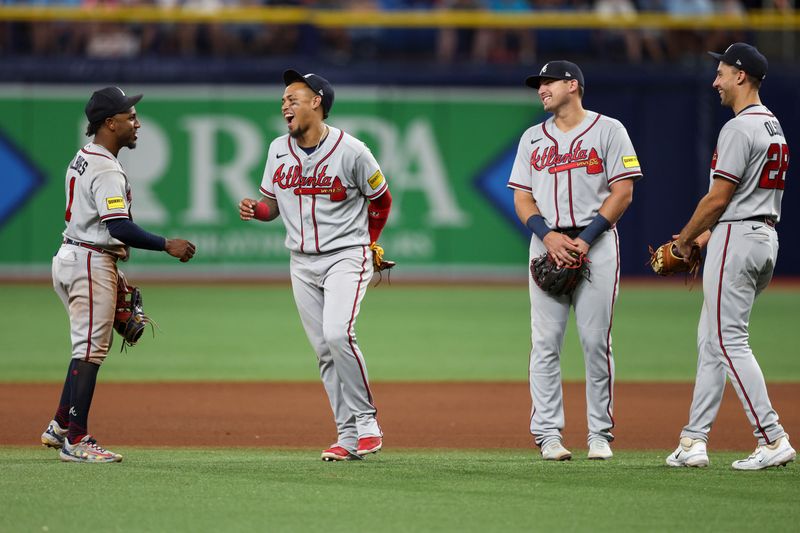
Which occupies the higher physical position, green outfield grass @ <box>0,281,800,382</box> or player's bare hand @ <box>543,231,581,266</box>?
player's bare hand @ <box>543,231,581,266</box>

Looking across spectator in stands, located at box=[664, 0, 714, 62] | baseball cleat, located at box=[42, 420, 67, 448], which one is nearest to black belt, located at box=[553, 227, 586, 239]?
baseball cleat, located at box=[42, 420, 67, 448]

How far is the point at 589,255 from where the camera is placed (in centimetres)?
632

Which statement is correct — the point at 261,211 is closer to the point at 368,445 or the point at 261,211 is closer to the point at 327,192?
the point at 327,192

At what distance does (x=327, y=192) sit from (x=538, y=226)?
1.12 m

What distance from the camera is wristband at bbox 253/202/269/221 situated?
635 cm

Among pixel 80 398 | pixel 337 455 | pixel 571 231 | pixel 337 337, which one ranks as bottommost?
pixel 337 455

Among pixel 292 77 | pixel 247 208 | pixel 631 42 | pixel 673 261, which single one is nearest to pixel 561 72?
pixel 673 261

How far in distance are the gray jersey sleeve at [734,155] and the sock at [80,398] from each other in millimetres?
3281

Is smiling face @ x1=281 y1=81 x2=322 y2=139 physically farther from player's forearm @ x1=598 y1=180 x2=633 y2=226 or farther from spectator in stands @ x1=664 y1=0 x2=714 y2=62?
spectator in stands @ x1=664 y1=0 x2=714 y2=62

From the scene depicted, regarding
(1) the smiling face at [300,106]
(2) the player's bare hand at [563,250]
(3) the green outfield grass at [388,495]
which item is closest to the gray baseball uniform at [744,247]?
(3) the green outfield grass at [388,495]

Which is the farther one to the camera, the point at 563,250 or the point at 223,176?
the point at 223,176

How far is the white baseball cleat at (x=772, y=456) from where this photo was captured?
5895mm

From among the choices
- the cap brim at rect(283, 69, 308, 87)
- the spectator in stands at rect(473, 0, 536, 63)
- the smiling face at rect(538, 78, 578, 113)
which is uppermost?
the spectator in stands at rect(473, 0, 536, 63)

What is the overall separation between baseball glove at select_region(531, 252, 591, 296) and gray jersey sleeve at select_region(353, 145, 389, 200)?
2.96ft
